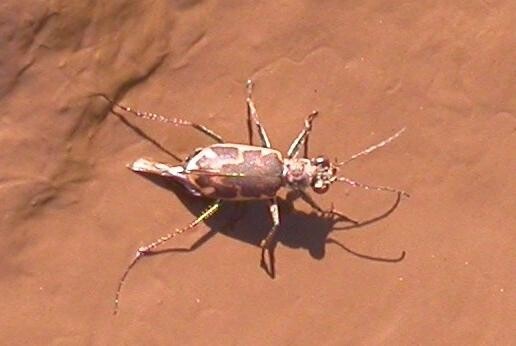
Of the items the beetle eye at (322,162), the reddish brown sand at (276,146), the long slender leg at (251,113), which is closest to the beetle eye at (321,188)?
the beetle eye at (322,162)

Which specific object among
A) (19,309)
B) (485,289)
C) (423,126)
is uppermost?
(423,126)

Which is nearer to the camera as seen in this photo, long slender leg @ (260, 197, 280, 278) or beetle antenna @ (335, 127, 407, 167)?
long slender leg @ (260, 197, 280, 278)

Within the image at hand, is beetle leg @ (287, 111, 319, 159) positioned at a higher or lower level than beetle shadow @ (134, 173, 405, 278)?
higher

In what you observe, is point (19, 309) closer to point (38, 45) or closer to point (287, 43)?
point (38, 45)

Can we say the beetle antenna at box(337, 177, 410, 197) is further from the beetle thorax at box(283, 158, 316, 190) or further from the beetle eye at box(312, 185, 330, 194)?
the beetle thorax at box(283, 158, 316, 190)

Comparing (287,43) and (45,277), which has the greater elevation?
(287,43)

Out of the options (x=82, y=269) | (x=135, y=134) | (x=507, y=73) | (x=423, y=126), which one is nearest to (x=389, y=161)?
(x=423, y=126)

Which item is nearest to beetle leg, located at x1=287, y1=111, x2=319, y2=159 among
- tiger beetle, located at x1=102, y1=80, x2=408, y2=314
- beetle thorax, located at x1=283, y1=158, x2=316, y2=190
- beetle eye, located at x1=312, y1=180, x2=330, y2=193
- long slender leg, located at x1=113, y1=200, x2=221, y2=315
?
tiger beetle, located at x1=102, y1=80, x2=408, y2=314
